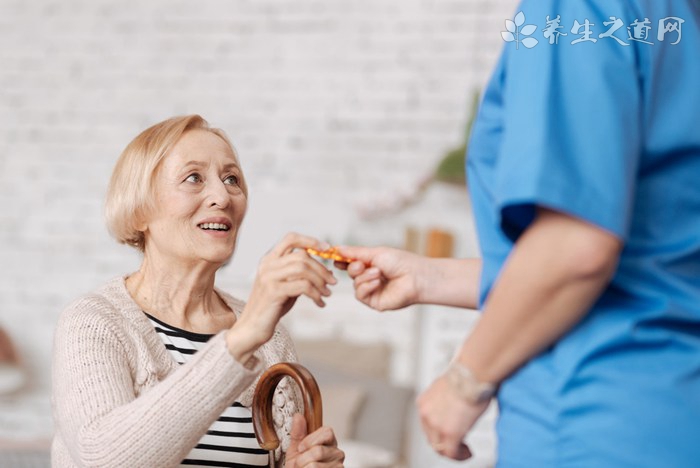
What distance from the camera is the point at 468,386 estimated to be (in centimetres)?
102

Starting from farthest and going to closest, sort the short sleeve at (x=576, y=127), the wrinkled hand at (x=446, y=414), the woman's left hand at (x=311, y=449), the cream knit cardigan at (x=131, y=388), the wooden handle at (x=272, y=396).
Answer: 1. the woman's left hand at (x=311, y=449)
2. the wooden handle at (x=272, y=396)
3. the cream knit cardigan at (x=131, y=388)
4. the wrinkled hand at (x=446, y=414)
5. the short sleeve at (x=576, y=127)

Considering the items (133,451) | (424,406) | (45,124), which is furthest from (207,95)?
(424,406)

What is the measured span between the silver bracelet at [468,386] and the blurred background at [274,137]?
3.38 metres

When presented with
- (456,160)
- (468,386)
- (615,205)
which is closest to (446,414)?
(468,386)

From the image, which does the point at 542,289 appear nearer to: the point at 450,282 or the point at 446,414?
the point at 446,414

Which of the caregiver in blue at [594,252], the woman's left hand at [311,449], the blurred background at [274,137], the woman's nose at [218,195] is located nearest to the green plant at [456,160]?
the blurred background at [274,137]

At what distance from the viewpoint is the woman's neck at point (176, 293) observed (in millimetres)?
2018

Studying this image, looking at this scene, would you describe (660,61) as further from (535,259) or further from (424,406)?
(424,406)

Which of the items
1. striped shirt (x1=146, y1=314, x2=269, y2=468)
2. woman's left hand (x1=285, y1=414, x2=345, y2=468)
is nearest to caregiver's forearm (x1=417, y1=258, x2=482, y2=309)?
woman's left hand (x1=285, y1=414, x2=345, y2=468)

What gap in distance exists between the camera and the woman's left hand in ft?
5.72

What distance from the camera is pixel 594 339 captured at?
0.98 m

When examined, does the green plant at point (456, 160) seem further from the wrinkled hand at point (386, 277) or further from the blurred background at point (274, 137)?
the wrinkled hand at point (386, 277)

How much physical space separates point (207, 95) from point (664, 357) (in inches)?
167

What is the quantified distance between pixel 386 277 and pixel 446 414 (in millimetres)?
373
